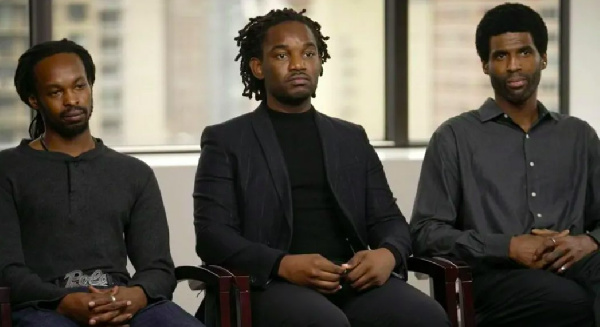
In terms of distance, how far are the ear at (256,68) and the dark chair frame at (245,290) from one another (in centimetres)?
71

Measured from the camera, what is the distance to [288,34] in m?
3.85

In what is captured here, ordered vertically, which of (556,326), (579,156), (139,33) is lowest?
(556,326)

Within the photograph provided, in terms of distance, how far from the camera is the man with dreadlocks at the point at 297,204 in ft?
11.8

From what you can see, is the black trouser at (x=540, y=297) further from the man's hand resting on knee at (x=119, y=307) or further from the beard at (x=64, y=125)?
the beard at (x=64, y=125)

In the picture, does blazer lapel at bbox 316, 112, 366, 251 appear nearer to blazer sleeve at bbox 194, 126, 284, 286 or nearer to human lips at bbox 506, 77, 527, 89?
blazer sleeve at bbox 194, 126, 284, 286

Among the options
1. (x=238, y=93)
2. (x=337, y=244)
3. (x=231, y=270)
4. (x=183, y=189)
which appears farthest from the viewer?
(x=238, y=93)

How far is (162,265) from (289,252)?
42cm

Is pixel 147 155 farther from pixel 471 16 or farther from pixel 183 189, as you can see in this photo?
pixel 471 16

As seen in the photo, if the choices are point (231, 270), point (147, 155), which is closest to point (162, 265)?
point (231, 270)

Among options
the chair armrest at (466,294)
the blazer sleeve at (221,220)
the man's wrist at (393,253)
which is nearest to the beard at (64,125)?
the blazer sleeve at (221,220)

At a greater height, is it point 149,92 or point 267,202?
point 149,92

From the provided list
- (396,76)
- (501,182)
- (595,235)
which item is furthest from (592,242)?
(396,76)

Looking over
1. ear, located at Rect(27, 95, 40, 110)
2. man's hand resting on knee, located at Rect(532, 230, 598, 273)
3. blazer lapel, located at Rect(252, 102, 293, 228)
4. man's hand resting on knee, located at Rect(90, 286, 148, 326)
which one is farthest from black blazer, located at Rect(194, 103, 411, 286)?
ear, located at Rect(27, 95, 40, 110)

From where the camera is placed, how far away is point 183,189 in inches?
199
